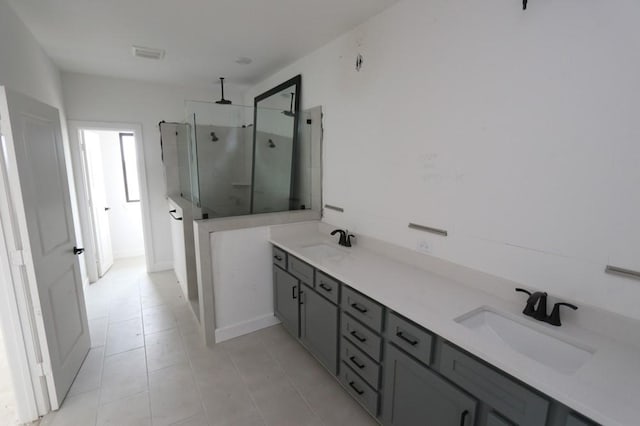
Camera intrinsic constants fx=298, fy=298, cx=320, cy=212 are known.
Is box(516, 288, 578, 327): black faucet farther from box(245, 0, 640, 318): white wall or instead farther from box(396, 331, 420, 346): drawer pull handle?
box(396, 331, 420, 346): drawer pull handle

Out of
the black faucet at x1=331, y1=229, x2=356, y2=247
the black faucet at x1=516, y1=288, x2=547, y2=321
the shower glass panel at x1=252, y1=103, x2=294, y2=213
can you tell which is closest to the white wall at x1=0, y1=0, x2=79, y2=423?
the shower glass panel at x1=252, y1=103, x2=294, y2=213

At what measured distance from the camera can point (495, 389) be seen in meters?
1.13

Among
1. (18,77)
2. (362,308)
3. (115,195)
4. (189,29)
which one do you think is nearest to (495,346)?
(362,308)

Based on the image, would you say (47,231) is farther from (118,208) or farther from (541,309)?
(118,208)

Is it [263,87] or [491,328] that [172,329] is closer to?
[491,328]

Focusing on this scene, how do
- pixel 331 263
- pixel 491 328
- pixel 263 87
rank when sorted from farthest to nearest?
pixel 263 87 < pixel 331 263 < pixel 491 328

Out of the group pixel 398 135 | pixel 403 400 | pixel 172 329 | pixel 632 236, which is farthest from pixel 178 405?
pixel 632 236

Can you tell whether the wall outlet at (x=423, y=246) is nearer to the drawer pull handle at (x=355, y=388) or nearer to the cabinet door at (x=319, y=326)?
the cabinet door at (x=319, y=326)

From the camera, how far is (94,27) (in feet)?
8.02

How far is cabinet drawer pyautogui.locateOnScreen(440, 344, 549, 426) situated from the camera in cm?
101

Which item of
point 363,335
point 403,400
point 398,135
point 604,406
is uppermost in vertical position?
point 398,135

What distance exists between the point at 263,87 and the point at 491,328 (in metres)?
3.84

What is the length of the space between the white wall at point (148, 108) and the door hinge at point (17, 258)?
2.74 meters

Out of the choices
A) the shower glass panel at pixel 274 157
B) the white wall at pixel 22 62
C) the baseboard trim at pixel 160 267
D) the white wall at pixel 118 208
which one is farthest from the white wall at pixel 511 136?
the white wall at pixel 118 208
